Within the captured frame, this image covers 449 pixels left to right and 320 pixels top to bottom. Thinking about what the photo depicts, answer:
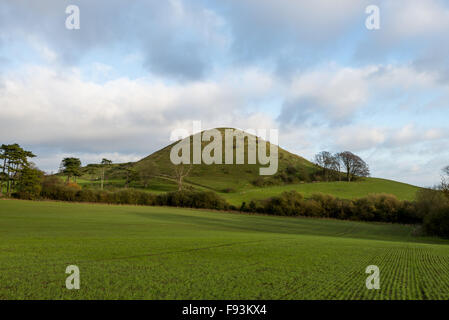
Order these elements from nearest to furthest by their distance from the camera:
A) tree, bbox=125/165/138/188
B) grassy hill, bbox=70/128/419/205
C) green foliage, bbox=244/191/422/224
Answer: green foliage, bbox=244/191/422/224, grassy hill, bbox=70/128/419/205, tree, bbox=125/165/138/188

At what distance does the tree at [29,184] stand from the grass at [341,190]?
41678 millimetres

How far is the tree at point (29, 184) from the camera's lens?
Answer: 6066 cm

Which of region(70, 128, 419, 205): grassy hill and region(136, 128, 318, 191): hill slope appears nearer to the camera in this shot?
region(70, 128, 419, 205): grassy hill

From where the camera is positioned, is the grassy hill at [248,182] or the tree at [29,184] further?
the grassy hill at [248,182]

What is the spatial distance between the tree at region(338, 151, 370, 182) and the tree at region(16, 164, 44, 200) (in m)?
93.9

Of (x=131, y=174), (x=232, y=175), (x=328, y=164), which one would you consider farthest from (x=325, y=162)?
(x=131, y=174)

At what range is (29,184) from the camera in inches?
2426

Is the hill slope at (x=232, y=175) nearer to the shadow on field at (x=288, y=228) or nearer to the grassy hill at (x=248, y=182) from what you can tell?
the grassy hill at (x=248, y=182)

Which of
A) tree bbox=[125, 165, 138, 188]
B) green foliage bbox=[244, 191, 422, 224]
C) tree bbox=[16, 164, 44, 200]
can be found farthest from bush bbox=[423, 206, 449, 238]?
tree bbox=[125, 165, 138, 188]

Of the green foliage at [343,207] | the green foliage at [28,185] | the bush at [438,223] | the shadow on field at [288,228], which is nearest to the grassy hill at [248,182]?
the green foliage at [343,207]

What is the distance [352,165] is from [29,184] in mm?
98765

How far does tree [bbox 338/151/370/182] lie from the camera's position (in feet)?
347

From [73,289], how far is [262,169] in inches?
4526

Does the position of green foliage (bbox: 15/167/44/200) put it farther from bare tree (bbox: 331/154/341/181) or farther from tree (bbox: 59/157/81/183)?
bare tree (bbox: 331/154/341/181)
